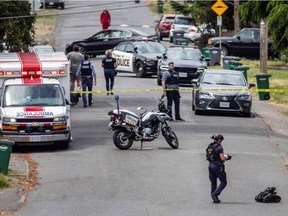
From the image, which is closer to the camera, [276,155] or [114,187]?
[114,187]

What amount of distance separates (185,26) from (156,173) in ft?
141

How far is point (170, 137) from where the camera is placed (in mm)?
26516

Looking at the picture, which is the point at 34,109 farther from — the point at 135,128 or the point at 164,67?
the point at 164,67

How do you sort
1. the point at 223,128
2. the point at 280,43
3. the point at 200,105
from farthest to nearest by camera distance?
the point at 280,43 → the point at 200,105 → the point at 223,128

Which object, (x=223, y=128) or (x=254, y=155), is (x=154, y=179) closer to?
(x=254, y=155)

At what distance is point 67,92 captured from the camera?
28578 mm

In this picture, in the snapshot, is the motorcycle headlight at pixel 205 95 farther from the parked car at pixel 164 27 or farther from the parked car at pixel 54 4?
the parked car at pixel 54 4

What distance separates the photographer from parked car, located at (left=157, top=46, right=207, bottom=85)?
41812 mm

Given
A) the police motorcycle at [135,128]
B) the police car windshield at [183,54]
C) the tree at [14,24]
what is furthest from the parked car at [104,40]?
the police motorcycle at [135,128]

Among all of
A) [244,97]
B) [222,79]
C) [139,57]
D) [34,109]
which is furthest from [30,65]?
[139,57]

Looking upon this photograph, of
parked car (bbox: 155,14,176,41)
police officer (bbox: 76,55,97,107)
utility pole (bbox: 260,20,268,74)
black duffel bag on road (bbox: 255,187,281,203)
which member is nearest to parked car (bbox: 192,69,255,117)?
police officer (bbox: 76,55,97,107)

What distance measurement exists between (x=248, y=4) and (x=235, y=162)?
18.6 m

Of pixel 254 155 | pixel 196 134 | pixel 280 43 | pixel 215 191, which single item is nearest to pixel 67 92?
pixel 196 134

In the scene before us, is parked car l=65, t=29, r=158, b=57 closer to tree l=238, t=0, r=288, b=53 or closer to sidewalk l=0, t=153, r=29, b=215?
tree l=238, t=0, r=288, b=53
